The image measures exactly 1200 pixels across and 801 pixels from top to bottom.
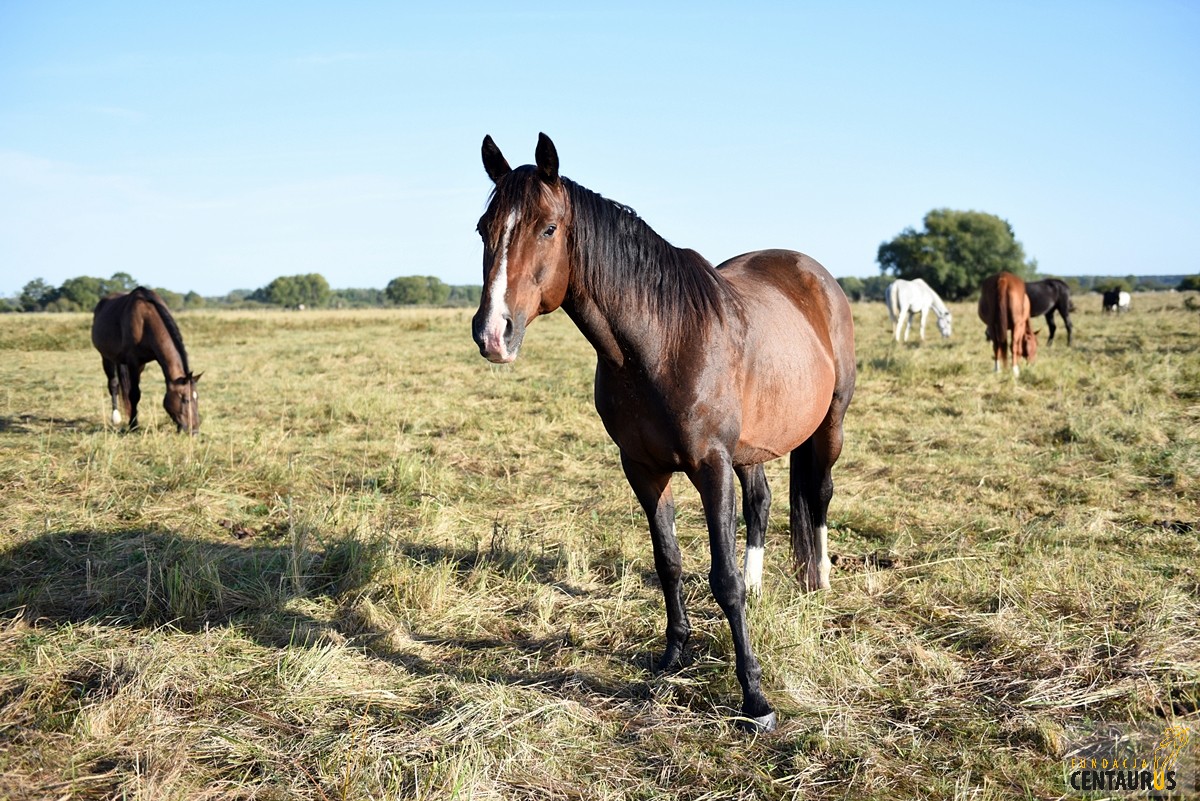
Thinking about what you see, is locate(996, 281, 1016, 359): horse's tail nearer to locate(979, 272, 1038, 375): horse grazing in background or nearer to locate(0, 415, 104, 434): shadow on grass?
locate(979, 272, 1038, 375): horse grazing in background

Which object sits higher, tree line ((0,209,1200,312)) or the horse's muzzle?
tree line ((0,209,1200,312))

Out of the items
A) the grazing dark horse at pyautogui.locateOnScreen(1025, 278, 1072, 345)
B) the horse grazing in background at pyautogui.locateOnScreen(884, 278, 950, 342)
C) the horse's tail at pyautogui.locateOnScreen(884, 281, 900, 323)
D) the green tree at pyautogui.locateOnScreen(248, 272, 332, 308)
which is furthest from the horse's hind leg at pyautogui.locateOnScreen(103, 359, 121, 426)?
the green tree at pyautogui.locateOnScreen(248, 272, 332, 308)

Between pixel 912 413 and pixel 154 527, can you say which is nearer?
pixel 154 527

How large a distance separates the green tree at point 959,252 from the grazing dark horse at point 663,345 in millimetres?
55643

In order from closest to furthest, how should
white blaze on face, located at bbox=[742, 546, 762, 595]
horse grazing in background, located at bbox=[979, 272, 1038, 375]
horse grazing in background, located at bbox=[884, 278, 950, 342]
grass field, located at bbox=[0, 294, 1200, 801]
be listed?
grass field, located at bbox=[0, 294, 1200, 801]
white blaze on face, located at bbox=[742, 546, 762, 595]
horse grazing in background, located at bbox=[979, 272, 1038, 375]
horse grazing in background, located at bbox=[884, 278, 950, 342]

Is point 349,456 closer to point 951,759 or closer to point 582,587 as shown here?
point 582,587

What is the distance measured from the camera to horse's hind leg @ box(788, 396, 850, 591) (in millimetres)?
4250

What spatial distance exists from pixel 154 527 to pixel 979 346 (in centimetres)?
1695

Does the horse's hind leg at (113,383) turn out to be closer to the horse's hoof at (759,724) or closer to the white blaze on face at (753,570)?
the white blaze on face at (753,570)

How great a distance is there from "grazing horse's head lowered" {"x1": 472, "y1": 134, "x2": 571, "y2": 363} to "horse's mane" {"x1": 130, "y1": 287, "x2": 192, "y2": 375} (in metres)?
7.83

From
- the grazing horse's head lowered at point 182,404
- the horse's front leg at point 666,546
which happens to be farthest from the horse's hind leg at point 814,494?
the grazing horse's head lowered at point 182,404

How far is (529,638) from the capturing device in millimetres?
3711

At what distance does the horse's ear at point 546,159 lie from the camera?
8.52ft

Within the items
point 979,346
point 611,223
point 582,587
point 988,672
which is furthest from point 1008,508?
point 979,346
